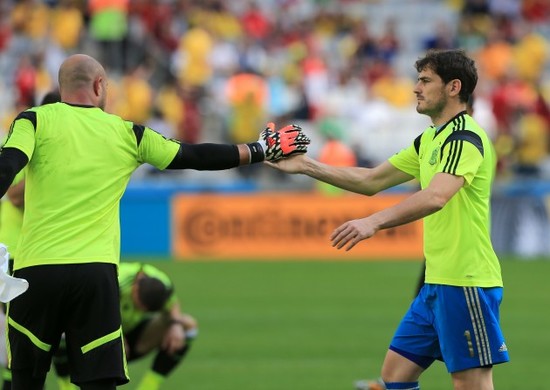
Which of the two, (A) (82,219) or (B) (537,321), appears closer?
(A) (82,219)

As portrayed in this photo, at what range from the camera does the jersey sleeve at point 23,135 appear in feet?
20.8

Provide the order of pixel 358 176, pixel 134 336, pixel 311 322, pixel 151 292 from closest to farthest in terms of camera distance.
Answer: pixel 358 176, pixel 151 292, pixel 134 336, pixel 311 322

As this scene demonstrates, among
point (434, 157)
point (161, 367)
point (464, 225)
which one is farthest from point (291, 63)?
point (464, 225)

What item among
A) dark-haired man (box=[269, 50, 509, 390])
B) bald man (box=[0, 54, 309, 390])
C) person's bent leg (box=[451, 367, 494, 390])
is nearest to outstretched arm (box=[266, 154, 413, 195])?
dark-haired man (box=[269, 50, 509, 390])

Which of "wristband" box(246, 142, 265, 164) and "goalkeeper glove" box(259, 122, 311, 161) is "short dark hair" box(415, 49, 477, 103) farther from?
"wristband" box(246, 142, 265, 164)

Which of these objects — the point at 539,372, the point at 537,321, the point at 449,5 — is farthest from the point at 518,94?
the point at 539,372

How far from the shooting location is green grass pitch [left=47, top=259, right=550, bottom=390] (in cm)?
1067

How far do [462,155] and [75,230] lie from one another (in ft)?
6.70

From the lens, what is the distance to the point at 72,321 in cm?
660

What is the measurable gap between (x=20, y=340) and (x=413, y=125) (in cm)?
1796

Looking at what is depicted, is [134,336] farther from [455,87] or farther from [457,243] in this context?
[455,87]

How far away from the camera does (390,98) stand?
1001 inches

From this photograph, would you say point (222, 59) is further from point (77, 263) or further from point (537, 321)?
point (77, 263)

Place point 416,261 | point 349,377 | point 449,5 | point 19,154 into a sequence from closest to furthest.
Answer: point 19,154 → point 349,377 → point 416,261 → point 449,5
